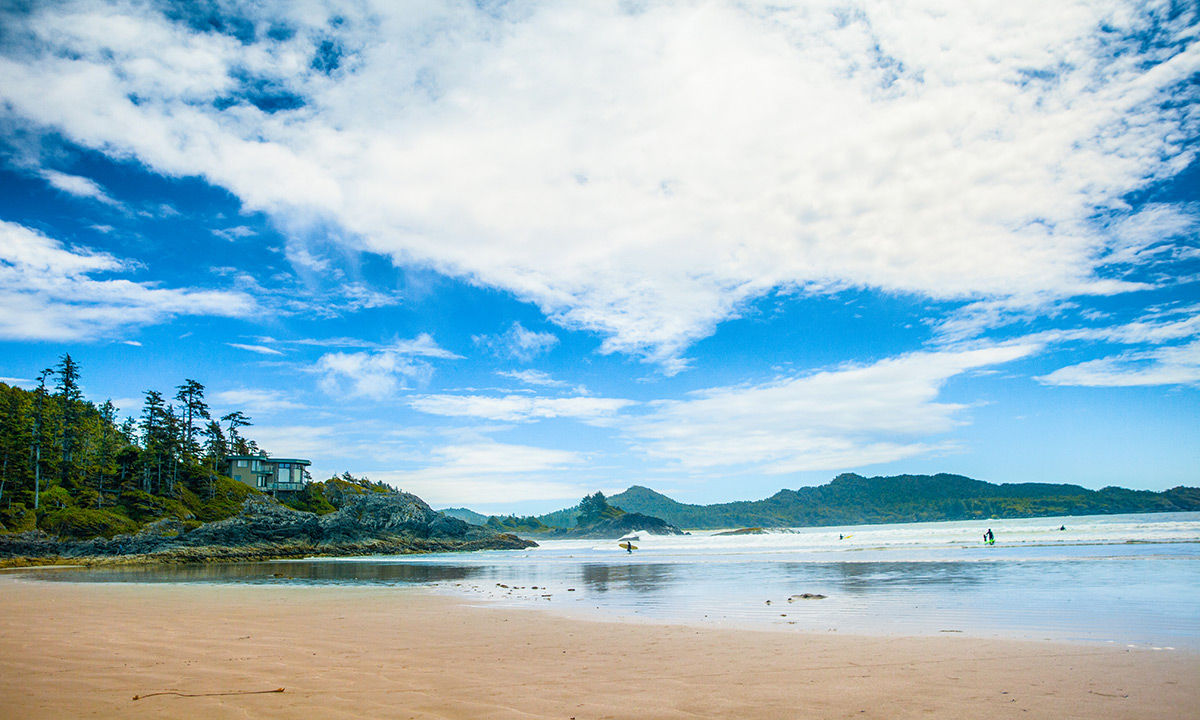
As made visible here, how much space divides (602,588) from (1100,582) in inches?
599

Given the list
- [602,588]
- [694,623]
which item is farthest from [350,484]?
[694,623]

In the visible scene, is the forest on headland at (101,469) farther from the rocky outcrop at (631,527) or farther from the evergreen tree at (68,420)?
the rocky outcrop at (631,527)

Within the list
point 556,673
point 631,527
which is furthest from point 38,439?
point 631,527

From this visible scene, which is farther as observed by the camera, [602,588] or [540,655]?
[602,588]

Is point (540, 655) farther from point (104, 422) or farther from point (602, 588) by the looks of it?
point (104, 422)

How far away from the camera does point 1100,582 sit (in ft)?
56.4

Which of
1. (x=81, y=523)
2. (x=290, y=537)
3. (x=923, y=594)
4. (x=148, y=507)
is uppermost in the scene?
(x=148, y=507)

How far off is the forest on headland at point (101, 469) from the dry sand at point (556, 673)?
181ft

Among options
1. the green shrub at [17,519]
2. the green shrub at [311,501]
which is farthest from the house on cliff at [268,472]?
the green shrub at [17,519]

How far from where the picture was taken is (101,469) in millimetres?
62125

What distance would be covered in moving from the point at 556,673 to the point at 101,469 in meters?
75.2

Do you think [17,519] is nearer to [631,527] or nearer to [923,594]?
[923,594]

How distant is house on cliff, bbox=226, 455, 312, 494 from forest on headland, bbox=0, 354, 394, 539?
6.15ft

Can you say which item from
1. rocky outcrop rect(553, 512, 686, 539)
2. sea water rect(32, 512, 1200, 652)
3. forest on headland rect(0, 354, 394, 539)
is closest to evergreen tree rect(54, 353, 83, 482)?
forest on headland rect(0, 354, 394, 539)
